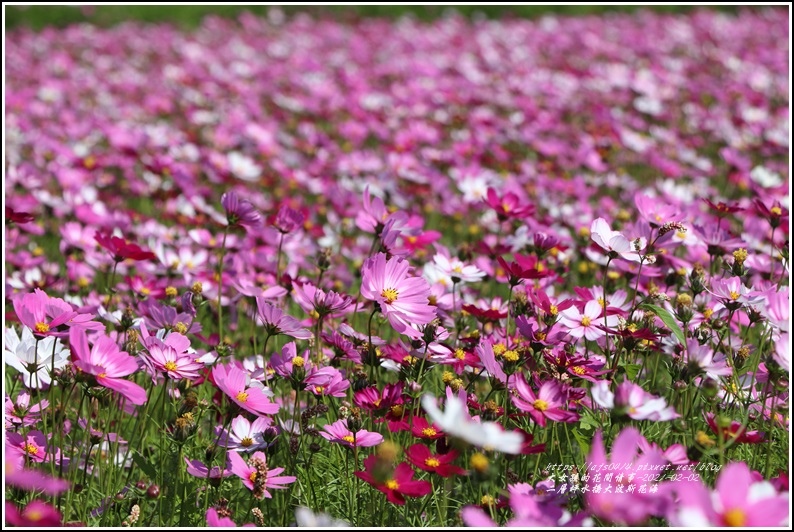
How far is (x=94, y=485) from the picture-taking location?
142 centimetres

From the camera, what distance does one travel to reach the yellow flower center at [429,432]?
1.24 meters

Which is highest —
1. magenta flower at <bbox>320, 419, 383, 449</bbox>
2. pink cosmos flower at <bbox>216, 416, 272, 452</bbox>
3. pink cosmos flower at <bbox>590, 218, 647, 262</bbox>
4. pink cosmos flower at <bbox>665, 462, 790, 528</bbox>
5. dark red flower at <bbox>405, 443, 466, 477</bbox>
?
pink cosmos flower at <bbox>590, 218, 647, 262</bbox>

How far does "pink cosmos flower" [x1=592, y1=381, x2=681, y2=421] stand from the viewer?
1.06 metres

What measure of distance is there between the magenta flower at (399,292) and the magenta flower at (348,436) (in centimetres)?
17

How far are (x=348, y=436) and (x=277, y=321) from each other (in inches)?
9.8

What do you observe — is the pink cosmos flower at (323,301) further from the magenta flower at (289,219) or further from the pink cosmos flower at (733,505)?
the pink cosmos flower at (733,505)

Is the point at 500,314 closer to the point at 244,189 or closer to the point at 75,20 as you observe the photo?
the point at 244,189

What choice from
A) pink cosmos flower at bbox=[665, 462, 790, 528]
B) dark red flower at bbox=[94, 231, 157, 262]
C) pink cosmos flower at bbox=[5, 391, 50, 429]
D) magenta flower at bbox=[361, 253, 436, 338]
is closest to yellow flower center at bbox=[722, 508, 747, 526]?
pink cosmos flower at bbox=[665, 462, 790, 528]

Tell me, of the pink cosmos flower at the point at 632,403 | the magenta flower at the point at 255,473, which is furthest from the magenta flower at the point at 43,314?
the pink cosmos flower at the point at 632,403

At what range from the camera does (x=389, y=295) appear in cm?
138

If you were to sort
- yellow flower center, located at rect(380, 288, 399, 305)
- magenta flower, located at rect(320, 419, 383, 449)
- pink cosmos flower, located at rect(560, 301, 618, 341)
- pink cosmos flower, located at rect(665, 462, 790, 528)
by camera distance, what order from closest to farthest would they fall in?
pink cosmos flower, located at rect(665, 462, 790, 528) < magenta flower, located at rect(320, 419, 383, 449) < yellow flower center, located at rect(380, 288, 399, 305) < pink cosmos flower, located at rect(560, 301, 618, 341)

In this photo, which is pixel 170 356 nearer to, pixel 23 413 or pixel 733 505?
pixel 23 413

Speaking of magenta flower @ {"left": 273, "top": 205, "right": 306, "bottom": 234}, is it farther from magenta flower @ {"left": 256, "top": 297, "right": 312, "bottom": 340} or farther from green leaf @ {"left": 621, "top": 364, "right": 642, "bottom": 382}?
green leaf @ {"left": 621, "top": 364, "right": 642, "bottom": 382}

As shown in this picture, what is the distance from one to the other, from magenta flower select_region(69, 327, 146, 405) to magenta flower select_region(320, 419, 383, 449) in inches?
11.7
